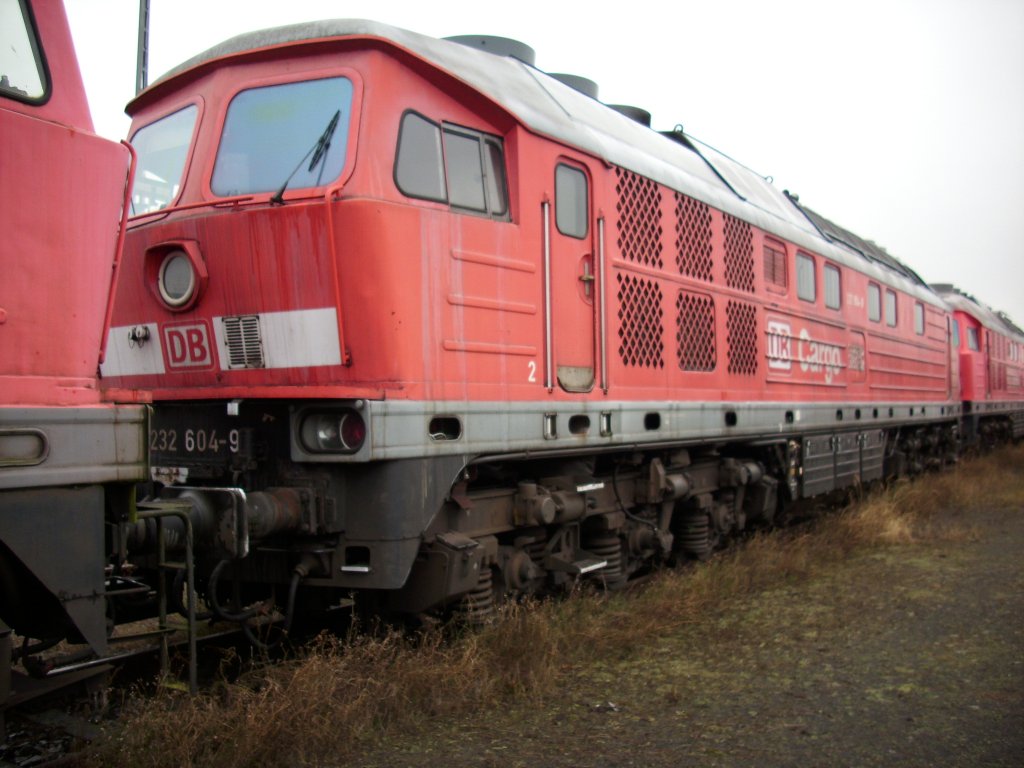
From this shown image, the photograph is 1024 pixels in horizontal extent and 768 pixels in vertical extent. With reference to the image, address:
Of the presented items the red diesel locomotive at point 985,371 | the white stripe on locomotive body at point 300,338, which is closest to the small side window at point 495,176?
the white stripe on locomotive body at point 300,338

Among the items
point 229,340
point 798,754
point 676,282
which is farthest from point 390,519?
point 676,282

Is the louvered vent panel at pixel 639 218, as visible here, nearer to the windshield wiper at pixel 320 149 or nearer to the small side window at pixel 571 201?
the small side window at pixel 571 201

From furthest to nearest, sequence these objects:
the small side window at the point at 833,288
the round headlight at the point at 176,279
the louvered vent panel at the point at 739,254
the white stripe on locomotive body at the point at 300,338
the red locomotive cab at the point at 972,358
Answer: the red locomotive cab at the point at 972,358 < the small side window at the point at 833,288 < the louvered vent panel at the point at 739,254 < the round headlight at the point at 176,279 < the white stripe on locomotive body at the point at 300,338

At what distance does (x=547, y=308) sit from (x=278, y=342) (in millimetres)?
1623

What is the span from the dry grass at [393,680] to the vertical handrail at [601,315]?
142 centimetres

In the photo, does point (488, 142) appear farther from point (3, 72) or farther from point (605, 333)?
point (3, 72)

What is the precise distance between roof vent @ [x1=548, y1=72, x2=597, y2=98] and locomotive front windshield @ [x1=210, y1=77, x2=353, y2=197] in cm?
319

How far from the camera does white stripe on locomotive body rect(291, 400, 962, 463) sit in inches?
183

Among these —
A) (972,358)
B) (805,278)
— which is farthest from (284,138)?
(972,358)

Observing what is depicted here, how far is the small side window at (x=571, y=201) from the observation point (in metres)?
5.90

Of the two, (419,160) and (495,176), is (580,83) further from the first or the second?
(419,160)

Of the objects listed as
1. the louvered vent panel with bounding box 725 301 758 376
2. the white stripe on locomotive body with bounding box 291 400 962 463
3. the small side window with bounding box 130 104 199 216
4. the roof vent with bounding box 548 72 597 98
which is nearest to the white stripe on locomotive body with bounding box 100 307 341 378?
the white stripe on locomotive body with bounding box 291 400 962 463

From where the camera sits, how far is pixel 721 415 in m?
7.82

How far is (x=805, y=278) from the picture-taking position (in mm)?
10211
